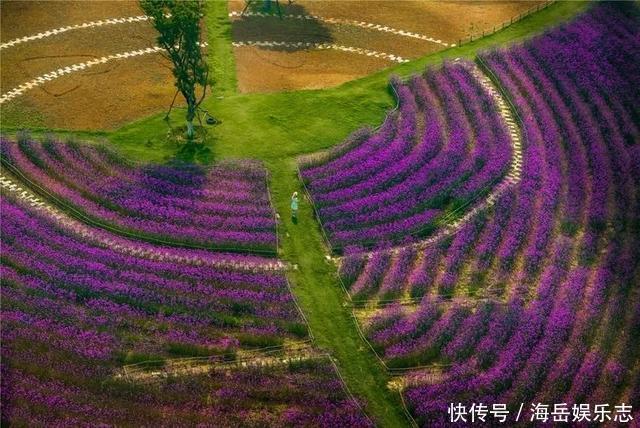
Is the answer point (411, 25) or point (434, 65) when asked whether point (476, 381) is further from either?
point (411, 25)

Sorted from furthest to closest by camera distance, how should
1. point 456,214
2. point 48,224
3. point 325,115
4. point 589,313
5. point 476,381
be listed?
point 325,115 → point 456,214 → point 48,224 → point 589,313 → point 476,381

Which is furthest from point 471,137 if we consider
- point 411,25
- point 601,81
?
point 411,25

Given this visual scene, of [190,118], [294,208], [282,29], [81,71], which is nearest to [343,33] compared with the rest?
[282,29]

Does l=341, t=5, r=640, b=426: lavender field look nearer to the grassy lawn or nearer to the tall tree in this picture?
the grassy lawn

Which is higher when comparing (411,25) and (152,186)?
(411,25)

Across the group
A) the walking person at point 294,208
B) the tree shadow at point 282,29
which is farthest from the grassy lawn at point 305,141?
the tree shadow at point 282,29

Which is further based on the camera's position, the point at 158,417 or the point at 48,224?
the point at 48,224

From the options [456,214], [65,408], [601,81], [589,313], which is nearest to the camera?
[65,408]
